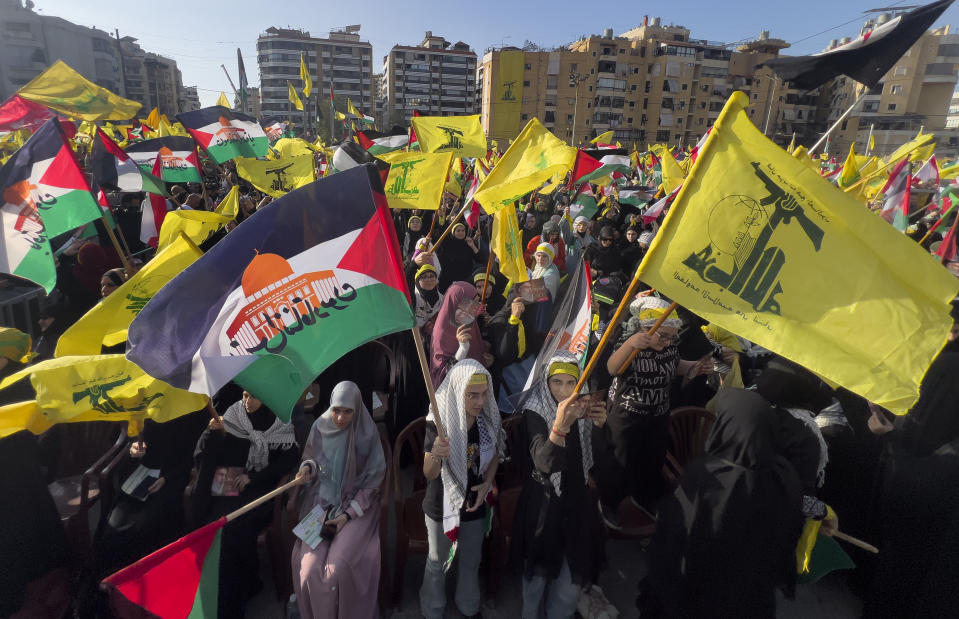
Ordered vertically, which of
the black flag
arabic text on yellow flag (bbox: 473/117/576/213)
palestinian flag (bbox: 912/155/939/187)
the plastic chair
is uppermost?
the black flag

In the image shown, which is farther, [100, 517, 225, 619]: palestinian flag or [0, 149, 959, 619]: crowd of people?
[0, 149, 959, 619]: crowd of people

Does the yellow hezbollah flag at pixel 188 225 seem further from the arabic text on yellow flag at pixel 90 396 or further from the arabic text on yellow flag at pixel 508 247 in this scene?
the arabic text on yellow flag at pixel 508 247

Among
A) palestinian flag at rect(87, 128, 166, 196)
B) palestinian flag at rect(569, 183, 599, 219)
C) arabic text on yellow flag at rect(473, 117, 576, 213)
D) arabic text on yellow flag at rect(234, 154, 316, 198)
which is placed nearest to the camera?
arabic text on yellow flag at rect(473, 117, 576, 213)

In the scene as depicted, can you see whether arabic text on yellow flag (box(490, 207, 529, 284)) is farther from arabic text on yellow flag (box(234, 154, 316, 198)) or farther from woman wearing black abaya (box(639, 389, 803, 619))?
arabic text on yellow flag (box(234, 154, 316, 198))

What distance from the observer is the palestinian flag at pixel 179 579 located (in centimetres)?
184

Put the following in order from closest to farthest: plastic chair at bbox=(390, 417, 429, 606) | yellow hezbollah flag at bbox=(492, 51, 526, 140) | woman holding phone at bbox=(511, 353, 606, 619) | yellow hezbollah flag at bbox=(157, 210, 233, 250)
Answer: woman holding phone at bbox=(511, 353, 606, 619), plastic chair at bbox=(390, 417, 429, 606), yellow hezbollah flag at bbox=(157, 210, 233, 250), yellow hezbollah flag at bbox=(492, 51, 526, 140)

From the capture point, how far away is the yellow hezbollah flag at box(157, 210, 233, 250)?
4.31m

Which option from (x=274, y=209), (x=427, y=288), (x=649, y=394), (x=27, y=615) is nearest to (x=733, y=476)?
(x=649, y=394)

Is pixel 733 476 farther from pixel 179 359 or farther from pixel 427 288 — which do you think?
pixel 427 288

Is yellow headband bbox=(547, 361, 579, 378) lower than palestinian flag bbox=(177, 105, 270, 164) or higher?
lower

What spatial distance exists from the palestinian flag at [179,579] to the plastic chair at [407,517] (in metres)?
1.00

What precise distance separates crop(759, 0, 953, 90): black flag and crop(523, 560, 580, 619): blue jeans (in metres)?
3.37

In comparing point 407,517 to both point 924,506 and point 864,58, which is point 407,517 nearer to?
point 924,506

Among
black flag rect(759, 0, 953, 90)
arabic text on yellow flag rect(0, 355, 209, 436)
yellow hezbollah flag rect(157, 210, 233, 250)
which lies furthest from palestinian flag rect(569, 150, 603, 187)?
arabic text on yellow flag rect(0, 355, 209, 436)
